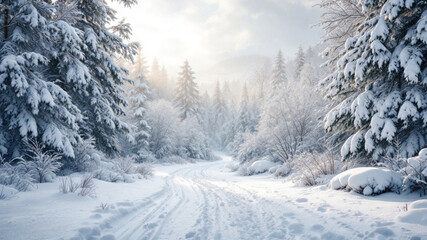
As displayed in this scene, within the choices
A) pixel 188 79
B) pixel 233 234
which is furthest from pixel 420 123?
pixel 188 79

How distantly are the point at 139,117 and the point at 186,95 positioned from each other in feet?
53.6

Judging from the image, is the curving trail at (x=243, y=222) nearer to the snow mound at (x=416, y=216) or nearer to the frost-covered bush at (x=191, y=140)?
the snow mound at (x=416, y=216)

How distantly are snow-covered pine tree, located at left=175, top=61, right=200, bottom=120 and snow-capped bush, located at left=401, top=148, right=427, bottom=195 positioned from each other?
34521 millimetres

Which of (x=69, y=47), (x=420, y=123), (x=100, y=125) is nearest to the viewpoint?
(x=420, y=123)

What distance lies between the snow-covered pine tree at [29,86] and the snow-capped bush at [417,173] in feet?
29.8

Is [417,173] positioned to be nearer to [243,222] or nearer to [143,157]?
[243,222]

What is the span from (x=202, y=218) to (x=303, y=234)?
1.95 meters

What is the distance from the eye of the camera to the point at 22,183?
4.63 meters

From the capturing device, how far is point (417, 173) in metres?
4.31

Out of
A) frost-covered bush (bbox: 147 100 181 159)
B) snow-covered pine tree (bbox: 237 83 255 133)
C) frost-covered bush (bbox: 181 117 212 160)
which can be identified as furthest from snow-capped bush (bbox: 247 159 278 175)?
snow-covered pine tree (bbox: 237 83 255 133)

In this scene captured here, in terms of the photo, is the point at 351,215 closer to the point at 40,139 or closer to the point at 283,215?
the point at 283,215

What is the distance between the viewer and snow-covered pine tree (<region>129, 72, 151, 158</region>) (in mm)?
22130

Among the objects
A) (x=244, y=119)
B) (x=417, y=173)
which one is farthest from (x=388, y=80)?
(x=244, y=119)

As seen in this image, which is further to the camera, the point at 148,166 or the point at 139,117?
the point at 139,117
